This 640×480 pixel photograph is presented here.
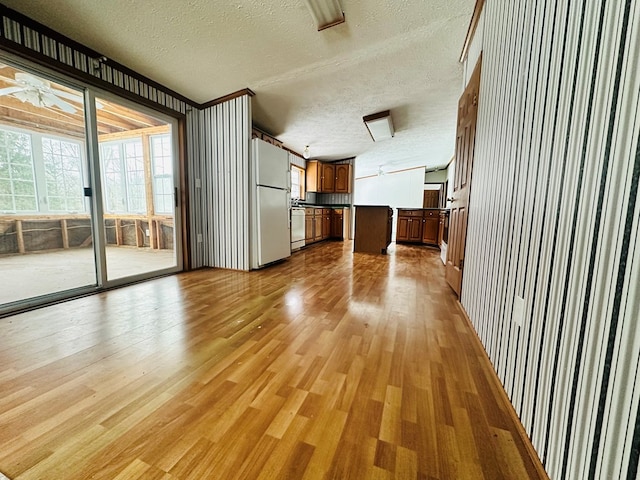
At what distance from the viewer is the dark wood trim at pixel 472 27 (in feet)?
6.10

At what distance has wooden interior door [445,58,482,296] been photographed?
6.54 ft

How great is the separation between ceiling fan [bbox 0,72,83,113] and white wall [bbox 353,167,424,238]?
6559 mm

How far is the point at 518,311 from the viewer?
1009mm

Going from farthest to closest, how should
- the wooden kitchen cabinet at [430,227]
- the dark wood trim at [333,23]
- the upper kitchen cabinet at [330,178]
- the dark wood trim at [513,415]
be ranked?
1. the upper kitchen cabinet at [330,178]
2. the wooden kitchen cabinet at [430,227]
3. the dark wood trim at [333,23]
4. the dark wood trim at [513,415]

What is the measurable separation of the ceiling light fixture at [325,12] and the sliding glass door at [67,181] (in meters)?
2.15

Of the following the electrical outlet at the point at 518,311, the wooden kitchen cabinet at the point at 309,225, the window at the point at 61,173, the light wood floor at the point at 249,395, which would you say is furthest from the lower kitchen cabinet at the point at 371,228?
the window at the point at 61,173

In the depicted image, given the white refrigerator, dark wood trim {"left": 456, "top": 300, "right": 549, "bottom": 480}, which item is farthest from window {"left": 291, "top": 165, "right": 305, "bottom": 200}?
dark wood trim {"left": 456, "top": 300, "right": 549, "bottom": 480}

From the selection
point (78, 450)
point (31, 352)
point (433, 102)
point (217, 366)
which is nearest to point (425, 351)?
point (217, 366)

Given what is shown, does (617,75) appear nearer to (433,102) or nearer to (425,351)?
(425,351)

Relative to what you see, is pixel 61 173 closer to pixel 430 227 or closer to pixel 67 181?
pixel 67 181

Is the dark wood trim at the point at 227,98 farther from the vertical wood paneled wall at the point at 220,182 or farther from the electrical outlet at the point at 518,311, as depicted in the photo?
the electrical outlet at the point at 518,311

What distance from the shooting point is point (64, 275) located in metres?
2.61

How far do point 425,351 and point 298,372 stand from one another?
0.76 m

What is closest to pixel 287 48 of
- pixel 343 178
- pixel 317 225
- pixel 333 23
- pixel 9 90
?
pixel 333 23
